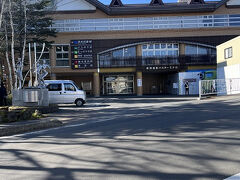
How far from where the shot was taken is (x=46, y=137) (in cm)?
723

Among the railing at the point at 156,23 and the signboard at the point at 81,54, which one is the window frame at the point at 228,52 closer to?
the railing at the point at 156,23

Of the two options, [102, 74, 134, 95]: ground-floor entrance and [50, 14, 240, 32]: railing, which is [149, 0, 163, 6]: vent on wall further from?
[102, 74, 134, 95]: ground-floor entrance

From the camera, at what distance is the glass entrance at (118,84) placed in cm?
3603

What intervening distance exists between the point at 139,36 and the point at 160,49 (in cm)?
336

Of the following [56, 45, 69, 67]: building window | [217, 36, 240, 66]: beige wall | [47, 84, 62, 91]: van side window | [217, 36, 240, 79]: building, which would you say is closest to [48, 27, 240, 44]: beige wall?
[56, 45, 69, 67]: building window

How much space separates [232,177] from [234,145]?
71.3 inches

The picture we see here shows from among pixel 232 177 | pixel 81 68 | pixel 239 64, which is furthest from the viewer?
pixel 81 68

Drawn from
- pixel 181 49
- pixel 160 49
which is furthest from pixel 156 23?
pixel 181 49

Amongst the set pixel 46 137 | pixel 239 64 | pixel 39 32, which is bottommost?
pixel 46 137

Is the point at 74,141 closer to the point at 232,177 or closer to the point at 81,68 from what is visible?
the point at 232,177

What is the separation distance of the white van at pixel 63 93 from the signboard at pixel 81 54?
1261 centimetres

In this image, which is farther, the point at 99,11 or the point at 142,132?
the point at 99,11

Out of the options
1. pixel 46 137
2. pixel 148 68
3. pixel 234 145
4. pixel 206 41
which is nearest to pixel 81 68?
pixel 148 68

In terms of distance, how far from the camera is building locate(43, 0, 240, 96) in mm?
30500
